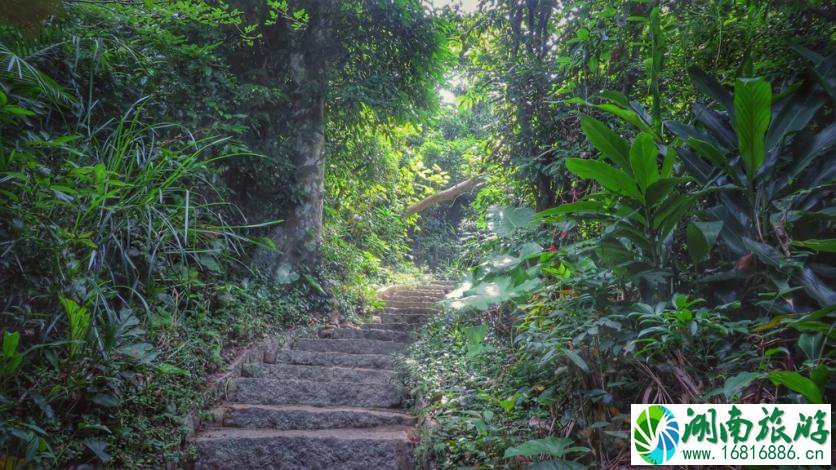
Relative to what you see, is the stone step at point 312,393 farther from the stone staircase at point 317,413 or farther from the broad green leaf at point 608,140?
the broad green leaf at point 608,140

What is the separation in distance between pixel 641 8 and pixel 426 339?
9.05ft

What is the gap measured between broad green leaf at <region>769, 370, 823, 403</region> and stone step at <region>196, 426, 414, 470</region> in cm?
176

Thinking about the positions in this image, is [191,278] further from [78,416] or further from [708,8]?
[708,8]

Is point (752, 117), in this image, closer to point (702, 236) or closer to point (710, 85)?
point (710, 85)

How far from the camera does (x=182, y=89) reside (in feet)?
11.0

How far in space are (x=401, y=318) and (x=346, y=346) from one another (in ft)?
4.87

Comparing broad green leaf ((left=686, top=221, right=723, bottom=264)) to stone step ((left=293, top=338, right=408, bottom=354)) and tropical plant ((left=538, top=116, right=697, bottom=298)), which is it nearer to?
tropical plant ((left=538, top=116, right=697, bottom=298))

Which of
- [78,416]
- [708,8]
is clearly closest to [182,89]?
[78,416]

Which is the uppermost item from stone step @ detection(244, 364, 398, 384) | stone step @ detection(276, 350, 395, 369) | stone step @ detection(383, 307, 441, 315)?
stone step @ detection(383, 307, 441, 315)

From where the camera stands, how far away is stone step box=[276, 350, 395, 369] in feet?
12.1

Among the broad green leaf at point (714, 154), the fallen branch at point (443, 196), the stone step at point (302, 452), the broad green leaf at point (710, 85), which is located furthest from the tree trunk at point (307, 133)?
the fallen branch at point (443, 196)

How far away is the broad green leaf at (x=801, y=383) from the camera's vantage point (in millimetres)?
1142

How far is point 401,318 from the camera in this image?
5.48 metres

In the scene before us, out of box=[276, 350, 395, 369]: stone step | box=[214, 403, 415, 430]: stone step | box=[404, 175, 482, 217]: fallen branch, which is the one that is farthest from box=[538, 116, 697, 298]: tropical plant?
box=[404, 175, 482, 217]: fallen branch
